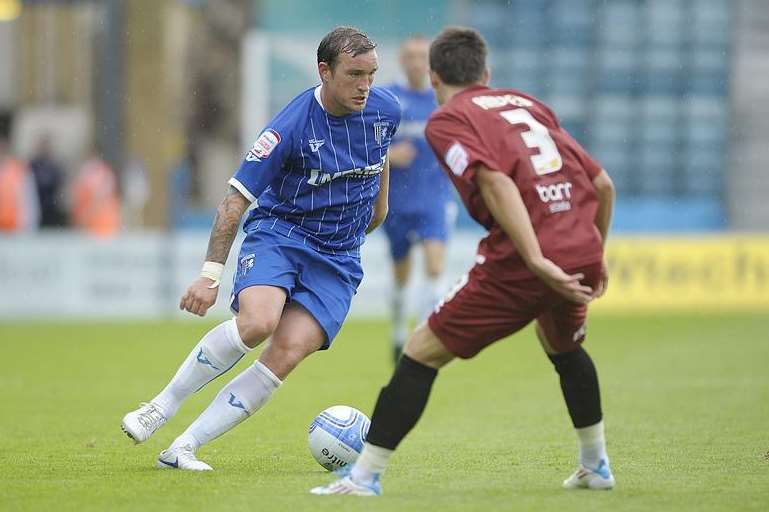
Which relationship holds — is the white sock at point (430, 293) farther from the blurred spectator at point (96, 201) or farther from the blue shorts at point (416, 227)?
the blurred spectator at point (96, 201)

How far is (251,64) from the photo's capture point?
20406mm

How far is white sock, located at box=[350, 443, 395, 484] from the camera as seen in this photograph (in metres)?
5.86

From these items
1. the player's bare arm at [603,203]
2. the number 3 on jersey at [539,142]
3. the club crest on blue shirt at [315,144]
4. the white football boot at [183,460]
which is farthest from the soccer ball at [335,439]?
the number 3 on jersey at [539,142]

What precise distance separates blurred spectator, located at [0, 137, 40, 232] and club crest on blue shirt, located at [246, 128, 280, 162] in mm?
15125

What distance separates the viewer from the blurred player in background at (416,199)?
41.6ft

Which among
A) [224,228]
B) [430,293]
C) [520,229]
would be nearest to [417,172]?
[430,293]

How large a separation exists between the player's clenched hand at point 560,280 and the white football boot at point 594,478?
2.81 ft

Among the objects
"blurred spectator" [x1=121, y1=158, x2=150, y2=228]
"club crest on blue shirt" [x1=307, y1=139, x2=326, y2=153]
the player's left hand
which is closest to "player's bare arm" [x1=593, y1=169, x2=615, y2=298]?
the player's left hand

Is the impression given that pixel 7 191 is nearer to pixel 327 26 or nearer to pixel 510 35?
pixel 327 26

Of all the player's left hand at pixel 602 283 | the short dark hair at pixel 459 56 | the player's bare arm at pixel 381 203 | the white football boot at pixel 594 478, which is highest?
the short dark hair at pixel 459 56

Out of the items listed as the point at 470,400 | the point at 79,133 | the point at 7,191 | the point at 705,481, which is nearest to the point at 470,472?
the point at 705,481

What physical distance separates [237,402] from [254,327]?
0.40 metres

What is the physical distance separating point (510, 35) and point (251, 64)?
7.37 m

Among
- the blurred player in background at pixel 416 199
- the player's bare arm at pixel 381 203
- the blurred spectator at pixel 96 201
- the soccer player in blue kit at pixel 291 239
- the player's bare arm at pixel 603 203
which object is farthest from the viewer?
the blurred spectator at pixel 96 201
